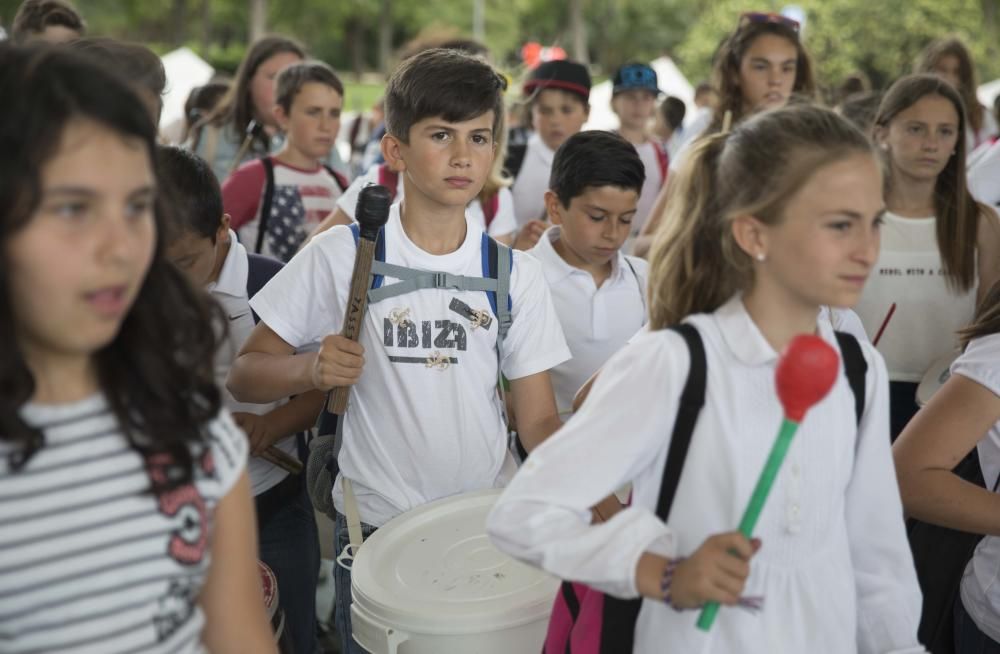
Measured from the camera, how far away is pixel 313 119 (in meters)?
5.06

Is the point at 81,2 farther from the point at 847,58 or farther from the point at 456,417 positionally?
the point at 456,417

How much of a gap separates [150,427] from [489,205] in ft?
10.5

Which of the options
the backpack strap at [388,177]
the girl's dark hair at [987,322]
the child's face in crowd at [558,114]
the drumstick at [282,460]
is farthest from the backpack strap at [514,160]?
the girl's dark hair at [987,322]

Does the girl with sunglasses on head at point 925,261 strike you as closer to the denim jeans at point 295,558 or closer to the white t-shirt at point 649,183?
the white t-shirt at point 649,183

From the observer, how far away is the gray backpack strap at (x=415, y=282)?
2705 millimetres

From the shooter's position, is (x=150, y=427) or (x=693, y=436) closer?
(x=150, y=427)

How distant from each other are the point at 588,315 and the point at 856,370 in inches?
67.3

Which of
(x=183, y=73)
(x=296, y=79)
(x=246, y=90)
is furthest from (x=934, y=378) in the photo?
(x=183, y=73)

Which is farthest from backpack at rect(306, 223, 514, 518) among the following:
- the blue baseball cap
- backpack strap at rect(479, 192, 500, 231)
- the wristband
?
the blue baseball cap

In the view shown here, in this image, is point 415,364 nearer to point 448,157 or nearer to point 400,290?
point 400,290

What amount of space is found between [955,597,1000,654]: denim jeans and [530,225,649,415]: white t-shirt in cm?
136

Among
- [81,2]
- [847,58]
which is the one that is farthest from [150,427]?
[81,2]

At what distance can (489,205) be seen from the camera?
4703mm

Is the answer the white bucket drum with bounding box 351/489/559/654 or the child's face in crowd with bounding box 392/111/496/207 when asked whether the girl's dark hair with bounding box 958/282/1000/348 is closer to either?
the white bucket drum with bounding box 351/489/559/654
